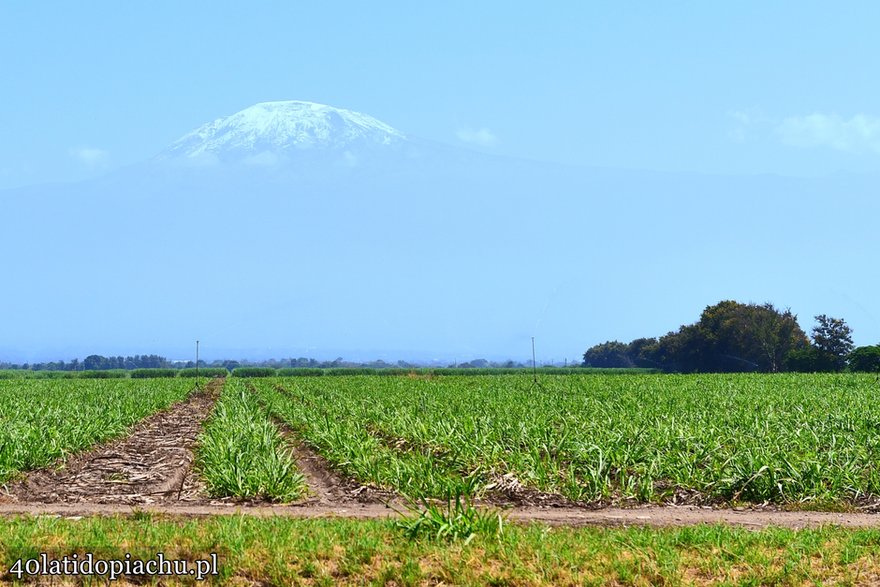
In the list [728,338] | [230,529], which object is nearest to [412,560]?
[230,529]

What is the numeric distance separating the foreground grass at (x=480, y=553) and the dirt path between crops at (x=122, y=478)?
3.24 metres

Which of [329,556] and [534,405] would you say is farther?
[534,405]

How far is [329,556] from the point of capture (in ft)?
26.5

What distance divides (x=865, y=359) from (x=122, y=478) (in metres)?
77.3

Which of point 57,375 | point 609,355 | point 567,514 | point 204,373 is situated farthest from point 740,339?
point 567,514

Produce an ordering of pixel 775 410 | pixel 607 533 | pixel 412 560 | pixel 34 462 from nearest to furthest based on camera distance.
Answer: pixel 412 560, pixel 607 533, pixel 34 462, pixel 775 410

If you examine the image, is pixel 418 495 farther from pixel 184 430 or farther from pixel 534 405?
pixel 184 430

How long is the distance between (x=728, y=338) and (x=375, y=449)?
86.9 m

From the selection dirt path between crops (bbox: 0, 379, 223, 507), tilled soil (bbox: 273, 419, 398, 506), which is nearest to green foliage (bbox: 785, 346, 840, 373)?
dirt path between crops (bbox: 0, 379, 223, 507)

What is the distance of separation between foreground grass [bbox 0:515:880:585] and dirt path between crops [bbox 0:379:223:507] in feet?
10.6

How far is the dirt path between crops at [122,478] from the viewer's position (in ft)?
40.7

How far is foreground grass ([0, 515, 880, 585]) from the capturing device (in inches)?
302

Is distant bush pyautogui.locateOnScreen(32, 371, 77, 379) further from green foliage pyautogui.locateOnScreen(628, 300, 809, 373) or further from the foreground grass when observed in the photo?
the foreground grass

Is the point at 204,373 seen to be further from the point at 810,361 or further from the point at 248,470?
the point at 248,470
